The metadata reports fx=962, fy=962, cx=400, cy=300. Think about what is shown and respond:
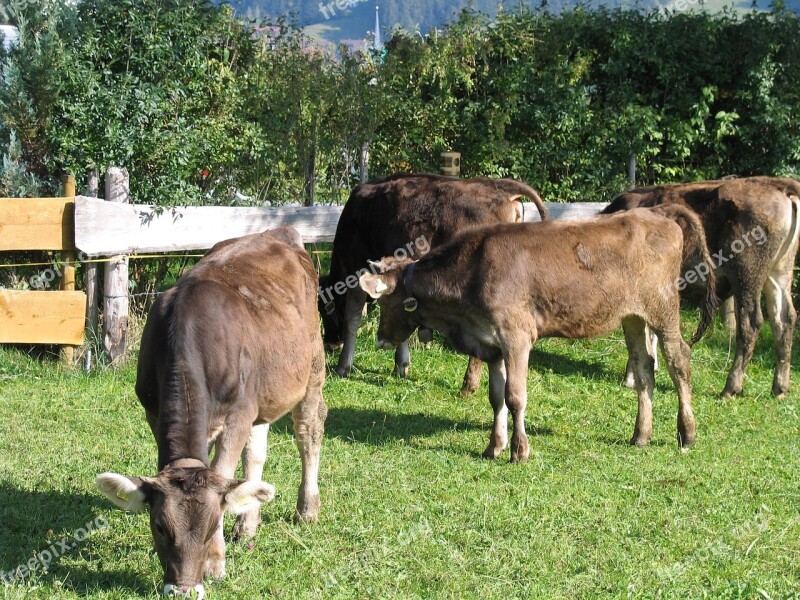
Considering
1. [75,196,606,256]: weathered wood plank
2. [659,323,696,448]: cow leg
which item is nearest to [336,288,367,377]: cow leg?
[75,196,606,256]: weathered wood plank

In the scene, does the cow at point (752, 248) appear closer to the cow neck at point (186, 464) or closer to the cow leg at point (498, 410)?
the cow leg at point (498, 410)

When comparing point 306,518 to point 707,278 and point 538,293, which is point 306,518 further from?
point 707,278

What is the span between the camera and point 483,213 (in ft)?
35.8

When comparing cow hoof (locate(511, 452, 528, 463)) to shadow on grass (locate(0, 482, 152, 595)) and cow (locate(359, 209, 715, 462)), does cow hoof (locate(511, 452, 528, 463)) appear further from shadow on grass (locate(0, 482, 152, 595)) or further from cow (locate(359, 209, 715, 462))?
shadow on grass (locate(0, 482, 152, 595))

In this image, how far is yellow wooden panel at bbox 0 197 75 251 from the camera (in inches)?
415

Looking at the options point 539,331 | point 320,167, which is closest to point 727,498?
point 539,331

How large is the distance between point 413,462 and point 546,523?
172cm

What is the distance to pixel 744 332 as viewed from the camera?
1136cm

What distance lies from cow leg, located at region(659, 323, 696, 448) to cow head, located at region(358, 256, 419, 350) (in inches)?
93.8

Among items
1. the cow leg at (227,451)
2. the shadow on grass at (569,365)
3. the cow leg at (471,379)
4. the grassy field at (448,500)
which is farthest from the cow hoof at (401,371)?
the cow leg at (227,451)

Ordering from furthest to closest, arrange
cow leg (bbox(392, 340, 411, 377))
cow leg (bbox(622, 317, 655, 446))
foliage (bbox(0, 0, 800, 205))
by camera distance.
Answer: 1. foliage (bbox(0, 0, 800, 205))
2. cow leg (bbox(392, 340, 411, 377))
3. cow leg (bbox(622, 317, 655, 446))

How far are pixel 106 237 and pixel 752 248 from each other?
7.38 metres

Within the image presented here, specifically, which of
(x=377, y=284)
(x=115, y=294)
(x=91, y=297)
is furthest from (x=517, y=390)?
(x=91, y=297)

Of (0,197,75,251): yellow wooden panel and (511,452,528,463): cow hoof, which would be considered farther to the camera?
(0,197,75,251): yellow wooden panel
